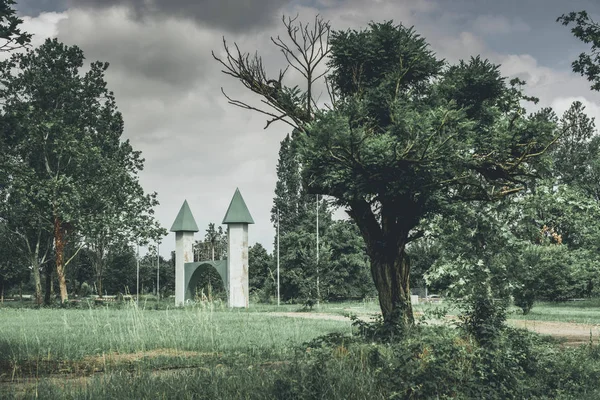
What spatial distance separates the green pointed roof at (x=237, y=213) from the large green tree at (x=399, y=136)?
78.6ft

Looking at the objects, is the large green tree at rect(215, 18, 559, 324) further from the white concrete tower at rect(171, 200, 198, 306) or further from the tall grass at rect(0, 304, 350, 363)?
the white concrete tower at rect(171, 200, 198, 306)

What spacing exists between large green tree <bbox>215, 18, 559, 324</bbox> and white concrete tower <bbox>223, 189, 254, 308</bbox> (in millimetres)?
22639

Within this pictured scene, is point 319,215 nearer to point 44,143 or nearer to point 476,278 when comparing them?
point 44,143

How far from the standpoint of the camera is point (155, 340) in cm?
1138

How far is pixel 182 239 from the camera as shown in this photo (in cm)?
3838

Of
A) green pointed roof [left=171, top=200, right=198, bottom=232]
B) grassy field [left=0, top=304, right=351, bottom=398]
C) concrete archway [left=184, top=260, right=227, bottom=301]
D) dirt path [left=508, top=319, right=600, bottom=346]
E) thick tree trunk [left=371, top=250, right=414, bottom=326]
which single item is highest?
green pointed roof [left=171, top=200, right=198, bottom=232]

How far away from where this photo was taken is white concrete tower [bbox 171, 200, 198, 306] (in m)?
37.2

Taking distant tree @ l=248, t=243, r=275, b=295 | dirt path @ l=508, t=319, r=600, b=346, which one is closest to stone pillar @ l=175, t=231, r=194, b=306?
distant tree @ l=248, t=243, r=275, b=295

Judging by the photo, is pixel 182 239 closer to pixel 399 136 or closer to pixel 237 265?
pixel 237 265

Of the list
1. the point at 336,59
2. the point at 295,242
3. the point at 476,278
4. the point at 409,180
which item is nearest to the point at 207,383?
the point at 409,180

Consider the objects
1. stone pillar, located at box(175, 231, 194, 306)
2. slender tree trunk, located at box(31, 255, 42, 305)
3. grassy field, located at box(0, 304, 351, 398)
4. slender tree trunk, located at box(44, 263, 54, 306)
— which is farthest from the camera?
stone pillar, located at box(175, 231, 194, 306)

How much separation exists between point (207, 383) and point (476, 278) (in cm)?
1040

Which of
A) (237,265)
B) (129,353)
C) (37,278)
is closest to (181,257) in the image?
(237,265)

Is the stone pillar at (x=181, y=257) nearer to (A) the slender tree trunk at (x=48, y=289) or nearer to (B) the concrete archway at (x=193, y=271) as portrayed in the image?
(B) the concrete archway at (x=193, y=271)
